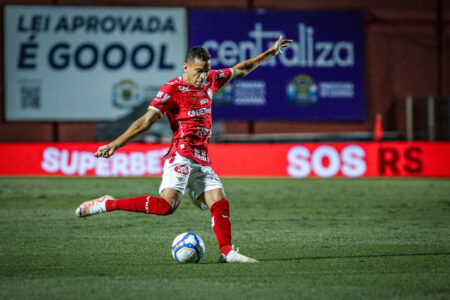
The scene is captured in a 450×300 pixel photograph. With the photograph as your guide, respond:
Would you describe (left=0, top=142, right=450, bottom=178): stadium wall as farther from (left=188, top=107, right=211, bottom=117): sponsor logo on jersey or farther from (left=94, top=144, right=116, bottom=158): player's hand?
(left=94, top=144, right=116, bottom=158): player's hand

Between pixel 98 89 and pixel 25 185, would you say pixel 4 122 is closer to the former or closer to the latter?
pixel 98 89

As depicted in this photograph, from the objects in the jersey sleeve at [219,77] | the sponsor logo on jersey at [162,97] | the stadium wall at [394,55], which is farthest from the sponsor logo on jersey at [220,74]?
the stadium wall at [394,55]

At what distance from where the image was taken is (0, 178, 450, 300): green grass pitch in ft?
19.4

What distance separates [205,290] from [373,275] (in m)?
1.58

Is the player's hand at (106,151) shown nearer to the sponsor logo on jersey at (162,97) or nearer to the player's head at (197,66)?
the sponsor logo on jersey at (162,97)

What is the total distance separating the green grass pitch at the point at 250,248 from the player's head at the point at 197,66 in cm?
176

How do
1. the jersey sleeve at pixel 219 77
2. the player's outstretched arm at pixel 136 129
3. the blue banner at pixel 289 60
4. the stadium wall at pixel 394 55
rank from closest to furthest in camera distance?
the player's outstretched arm at pixel 136 129, the jersey sleeve at pixel 219 77, the blue banner at pixel 289 60, the stadium wall at pixel 394 55

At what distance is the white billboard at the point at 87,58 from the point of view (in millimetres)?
23938

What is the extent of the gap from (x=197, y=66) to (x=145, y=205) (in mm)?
1406

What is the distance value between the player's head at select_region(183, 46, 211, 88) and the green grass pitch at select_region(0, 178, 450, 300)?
1.76 meters

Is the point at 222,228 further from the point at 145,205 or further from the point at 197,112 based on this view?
the point at 197,112

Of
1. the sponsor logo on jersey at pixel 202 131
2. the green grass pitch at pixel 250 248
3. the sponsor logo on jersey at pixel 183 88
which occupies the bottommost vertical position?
the green grass pitch at pixel 250 248

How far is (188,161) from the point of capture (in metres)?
7.29

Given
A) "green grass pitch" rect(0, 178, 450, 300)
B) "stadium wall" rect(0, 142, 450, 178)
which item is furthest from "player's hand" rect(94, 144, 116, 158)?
"stadium wall" rect(0, 142, 450, 178)
